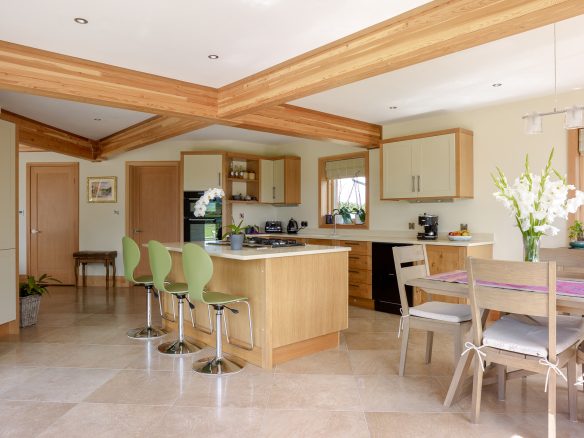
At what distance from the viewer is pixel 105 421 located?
2.49 meters

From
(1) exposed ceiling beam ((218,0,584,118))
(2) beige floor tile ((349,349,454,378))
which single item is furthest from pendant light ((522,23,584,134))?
(2) beige floor tile ((349,349,454,378))

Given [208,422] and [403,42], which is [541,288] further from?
[208,422]

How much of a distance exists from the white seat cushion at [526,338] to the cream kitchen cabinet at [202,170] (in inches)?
192

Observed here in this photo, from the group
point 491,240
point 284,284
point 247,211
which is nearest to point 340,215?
point 247,211

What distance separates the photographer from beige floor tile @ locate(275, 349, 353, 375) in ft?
10.8

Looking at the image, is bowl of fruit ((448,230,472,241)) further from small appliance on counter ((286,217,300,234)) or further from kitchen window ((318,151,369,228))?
small appliance on counter ((286,217,300,234))

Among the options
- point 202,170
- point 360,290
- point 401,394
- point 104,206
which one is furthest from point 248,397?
point 104,206

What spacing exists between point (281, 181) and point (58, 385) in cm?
471

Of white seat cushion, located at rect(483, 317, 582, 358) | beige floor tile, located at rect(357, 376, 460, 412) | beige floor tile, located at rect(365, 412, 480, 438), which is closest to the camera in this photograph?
white seat cushion, located at rect(483, 317, 582, 358)

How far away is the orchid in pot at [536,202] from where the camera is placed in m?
2.41

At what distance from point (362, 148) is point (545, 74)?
2731mm

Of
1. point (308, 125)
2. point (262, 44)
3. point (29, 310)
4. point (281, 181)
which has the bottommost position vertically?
point (29, 310)

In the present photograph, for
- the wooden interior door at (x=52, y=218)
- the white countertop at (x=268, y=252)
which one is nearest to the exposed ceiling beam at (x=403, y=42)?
the white countertop at (x=268, y=252)

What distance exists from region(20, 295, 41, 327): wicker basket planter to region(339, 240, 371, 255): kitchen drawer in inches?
143
